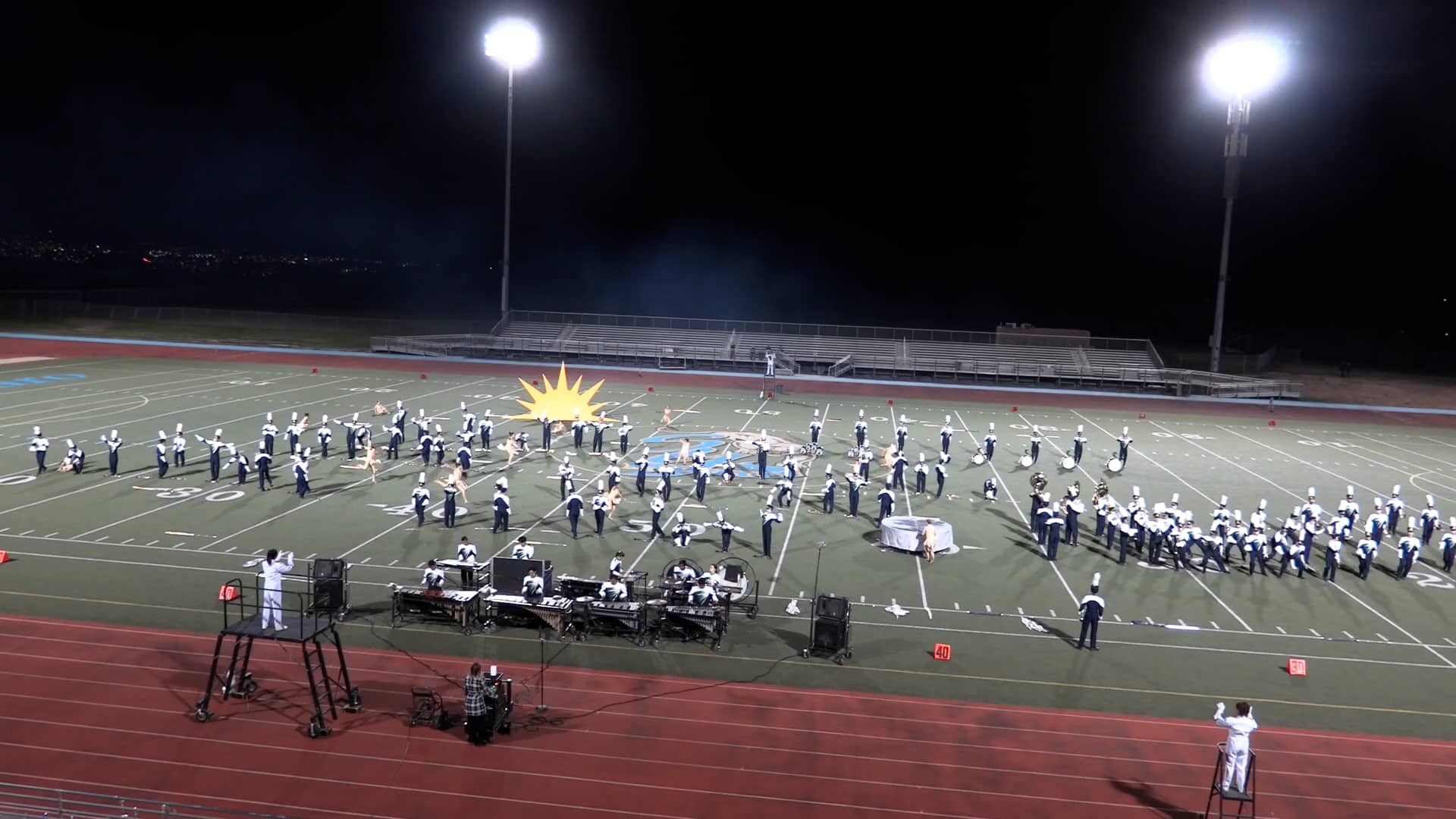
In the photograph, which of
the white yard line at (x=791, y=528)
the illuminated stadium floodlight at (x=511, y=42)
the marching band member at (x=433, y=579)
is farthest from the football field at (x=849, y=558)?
the illuminated stadium floodlight at (x=511, y=42)

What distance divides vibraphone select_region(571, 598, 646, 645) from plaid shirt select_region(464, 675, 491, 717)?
2.74 m

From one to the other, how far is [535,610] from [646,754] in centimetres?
319

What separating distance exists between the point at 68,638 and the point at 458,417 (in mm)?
16861

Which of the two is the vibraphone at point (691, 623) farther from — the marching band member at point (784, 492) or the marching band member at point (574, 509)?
the marching band member at point (784, 492)

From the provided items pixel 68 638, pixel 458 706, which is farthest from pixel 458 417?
pixel 458 706

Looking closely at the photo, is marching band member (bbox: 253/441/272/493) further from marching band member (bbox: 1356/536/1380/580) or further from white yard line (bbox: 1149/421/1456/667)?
marching band member (bbox: 1356/536/1380/580)

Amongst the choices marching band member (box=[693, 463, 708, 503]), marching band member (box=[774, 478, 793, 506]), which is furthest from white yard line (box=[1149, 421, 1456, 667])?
marching band member (box=[693, 463, 708, 503])

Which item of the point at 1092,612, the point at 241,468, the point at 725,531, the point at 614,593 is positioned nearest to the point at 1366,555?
the point at 1092,612

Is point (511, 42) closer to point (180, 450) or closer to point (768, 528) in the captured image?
point (180, 450)

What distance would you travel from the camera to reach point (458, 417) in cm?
2812

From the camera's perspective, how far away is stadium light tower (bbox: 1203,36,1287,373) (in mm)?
33562

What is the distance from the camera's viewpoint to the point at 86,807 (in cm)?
785

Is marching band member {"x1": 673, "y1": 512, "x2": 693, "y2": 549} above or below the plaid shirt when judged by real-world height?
above

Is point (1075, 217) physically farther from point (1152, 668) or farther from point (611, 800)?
point (611, 800)
